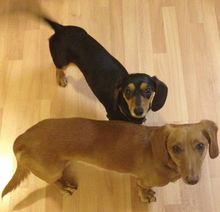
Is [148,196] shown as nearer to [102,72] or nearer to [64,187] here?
[64,187]

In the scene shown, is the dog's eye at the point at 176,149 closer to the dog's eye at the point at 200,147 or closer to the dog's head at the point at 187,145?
the dog's head at the point at 187,145

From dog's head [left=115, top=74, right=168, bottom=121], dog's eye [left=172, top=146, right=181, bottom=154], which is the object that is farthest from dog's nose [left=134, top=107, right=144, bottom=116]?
dog's eye [left=172, top=146, right=181, bottom=154]

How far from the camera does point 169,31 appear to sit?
9.76 feet

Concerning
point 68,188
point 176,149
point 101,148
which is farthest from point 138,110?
point 68,188

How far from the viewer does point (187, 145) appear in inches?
63.6

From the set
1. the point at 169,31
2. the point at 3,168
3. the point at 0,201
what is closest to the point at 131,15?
the point at 169,31

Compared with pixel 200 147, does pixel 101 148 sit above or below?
below

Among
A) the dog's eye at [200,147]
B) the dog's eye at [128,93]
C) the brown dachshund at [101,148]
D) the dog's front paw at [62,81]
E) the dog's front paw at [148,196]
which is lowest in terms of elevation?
the dog's front paw at [148,196]

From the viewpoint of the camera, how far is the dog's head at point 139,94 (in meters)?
2.09

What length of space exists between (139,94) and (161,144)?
517 millimetres

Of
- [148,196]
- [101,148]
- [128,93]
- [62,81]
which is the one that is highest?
[128,93]

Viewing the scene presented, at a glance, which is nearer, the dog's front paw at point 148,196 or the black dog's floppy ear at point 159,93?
the black dog's floppy ear at point 159,93

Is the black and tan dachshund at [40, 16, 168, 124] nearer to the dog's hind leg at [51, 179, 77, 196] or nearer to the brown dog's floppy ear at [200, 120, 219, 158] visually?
the brown dog's floppy ear at [200, 120, 219, 158]

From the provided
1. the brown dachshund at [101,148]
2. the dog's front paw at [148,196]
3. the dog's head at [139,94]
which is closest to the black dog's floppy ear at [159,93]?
the dog's head at [139,94]
